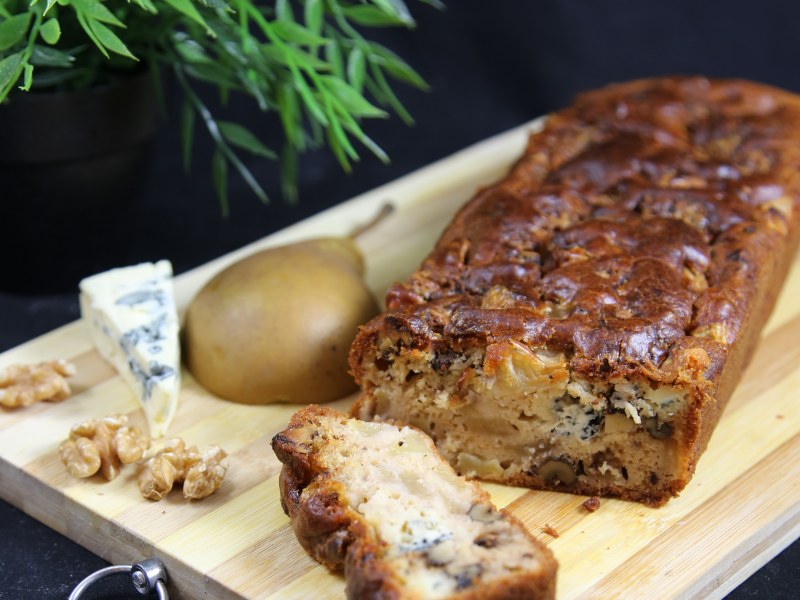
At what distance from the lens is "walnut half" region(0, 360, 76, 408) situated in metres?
4.78

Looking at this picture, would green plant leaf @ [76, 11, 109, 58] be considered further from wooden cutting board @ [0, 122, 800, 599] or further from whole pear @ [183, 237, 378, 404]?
wooden cutting board @ [0, 122, 800, 599]

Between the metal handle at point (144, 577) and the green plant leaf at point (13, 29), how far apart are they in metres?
2.02

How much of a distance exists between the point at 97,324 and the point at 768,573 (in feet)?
9.26

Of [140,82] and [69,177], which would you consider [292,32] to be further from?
[69,177]

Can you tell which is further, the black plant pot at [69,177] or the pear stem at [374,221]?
the pear stem at [374,221]

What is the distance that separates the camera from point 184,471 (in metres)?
4.36

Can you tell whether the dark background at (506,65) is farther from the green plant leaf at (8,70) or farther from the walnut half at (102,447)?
the walnut half at (102,447)

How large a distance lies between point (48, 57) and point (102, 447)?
1.58m

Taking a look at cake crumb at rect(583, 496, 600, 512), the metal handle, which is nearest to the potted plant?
cake crumb at rect(583, 496, 600, 512)

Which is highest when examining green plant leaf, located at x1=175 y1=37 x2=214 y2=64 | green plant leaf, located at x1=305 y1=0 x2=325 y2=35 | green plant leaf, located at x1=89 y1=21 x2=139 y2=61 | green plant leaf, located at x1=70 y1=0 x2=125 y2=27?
green plant leaf, located at x1=70 y1=0 x2=125 y2=27

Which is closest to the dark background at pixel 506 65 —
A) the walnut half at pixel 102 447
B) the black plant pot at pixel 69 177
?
the black plant pot at pixel 69 177

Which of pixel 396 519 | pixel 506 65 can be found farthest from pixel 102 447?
pixel 506 65

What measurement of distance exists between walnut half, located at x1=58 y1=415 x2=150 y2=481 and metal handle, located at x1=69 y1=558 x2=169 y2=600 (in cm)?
44

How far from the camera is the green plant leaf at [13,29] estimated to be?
181 inches
